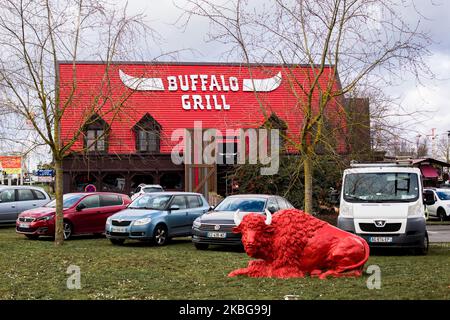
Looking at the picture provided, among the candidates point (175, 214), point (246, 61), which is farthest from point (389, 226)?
point (175, 214)

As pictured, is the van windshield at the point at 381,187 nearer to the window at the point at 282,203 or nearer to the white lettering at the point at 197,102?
the window at the point at 282,203

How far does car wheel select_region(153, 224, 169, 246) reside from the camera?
18266 millimetres

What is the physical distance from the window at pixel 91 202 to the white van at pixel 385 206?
897cm

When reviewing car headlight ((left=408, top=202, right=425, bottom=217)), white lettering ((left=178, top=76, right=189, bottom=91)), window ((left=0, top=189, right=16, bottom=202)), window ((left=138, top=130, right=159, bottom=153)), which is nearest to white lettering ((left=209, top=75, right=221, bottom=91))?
white lettering ((left=178, top=76, right=189, bottom=91))

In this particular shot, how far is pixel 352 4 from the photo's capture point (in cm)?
1252

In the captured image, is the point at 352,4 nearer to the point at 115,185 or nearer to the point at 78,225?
the point at 78,225

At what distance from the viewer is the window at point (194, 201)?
65.7 ft

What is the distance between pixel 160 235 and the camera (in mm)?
18453

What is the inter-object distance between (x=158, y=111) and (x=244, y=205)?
2618 centimetres

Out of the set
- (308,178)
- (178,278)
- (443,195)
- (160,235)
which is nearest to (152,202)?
(160,235)

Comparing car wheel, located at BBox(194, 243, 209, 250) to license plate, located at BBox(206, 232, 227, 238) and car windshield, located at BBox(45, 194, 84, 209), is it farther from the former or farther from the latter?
car windshield, located at BBox(45, 194, 84, 209)

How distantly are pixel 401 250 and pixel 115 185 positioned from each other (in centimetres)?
2864

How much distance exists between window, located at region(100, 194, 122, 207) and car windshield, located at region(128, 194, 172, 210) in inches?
81.4

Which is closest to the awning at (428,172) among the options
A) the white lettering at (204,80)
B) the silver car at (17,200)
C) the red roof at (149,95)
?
the white lettering at (204,80)
